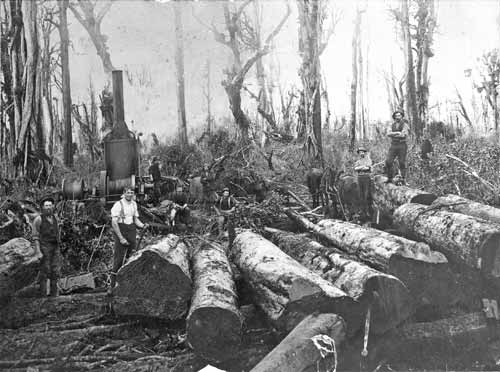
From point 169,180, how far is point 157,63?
2095 mm

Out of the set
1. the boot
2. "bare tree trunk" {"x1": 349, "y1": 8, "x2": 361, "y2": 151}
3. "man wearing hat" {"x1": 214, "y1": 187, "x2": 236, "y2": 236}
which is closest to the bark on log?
the boot

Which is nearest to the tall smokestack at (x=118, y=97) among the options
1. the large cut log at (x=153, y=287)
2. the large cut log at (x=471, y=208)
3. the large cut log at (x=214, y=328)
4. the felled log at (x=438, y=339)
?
the large cut log at (x=153, y=287)

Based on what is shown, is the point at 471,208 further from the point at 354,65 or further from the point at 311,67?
the point at 354,65

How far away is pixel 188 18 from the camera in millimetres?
7641

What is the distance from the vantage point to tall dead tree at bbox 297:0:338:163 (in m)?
7.78

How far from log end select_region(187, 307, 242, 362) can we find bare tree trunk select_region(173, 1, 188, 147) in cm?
469

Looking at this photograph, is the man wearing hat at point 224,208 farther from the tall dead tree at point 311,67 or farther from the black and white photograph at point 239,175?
the tall dead tree at point 311,67

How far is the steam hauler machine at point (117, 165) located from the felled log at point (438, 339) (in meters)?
4.68

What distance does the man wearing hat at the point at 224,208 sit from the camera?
710 cm

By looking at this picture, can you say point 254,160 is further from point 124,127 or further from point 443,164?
point 443,164

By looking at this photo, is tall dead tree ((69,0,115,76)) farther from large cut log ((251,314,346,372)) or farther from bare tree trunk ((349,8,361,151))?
large cut log ((251,314,346,372))

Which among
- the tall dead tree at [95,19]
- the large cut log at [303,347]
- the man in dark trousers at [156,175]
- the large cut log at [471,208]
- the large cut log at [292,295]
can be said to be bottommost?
the large cut log at [303,347]

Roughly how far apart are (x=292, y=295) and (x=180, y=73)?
5.35m

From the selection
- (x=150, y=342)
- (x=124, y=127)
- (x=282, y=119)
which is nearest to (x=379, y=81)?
(x=282, y=119)
